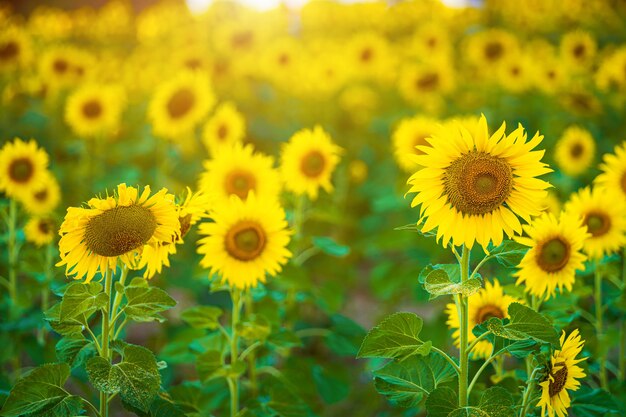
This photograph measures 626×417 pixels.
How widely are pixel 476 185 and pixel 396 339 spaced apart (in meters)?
0.43

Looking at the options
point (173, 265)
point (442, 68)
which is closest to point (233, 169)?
point (173, 265)

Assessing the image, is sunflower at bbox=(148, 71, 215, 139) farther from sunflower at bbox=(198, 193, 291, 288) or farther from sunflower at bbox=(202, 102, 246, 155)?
sunflower at bbox=(198, 193, 291, 288)

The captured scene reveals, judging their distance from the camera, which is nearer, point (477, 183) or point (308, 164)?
point (477, 183)

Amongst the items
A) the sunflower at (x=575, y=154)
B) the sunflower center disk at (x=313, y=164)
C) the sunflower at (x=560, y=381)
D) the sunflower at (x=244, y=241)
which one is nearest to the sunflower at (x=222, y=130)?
the sunflower center disk at (x=313, y=164)

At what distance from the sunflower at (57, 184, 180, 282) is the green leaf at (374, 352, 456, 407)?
2.18ft

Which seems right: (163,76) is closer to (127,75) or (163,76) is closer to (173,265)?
(127,75)

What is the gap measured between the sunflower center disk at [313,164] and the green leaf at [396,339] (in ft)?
4.73

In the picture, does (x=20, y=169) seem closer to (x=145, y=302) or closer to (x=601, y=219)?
(x=145, y=302)

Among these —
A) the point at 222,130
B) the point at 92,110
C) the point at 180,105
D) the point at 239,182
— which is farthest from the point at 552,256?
the point at 92,110

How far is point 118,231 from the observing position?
157cm

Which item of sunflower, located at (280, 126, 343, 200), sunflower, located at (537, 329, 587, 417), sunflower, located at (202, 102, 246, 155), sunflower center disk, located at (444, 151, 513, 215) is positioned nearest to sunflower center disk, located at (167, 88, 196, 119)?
sunflower, located at (202, 102, 246, 155)

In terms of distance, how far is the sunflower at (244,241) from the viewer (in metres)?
2.09

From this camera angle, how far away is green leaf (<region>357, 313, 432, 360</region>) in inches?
63.2

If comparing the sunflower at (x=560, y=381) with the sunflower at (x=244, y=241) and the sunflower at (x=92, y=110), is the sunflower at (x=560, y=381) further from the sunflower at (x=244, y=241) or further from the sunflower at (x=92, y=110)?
the sunflower at (x=92, y=110)
